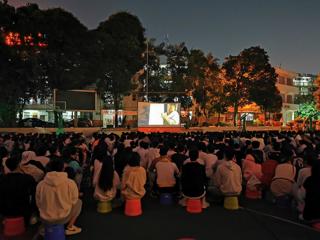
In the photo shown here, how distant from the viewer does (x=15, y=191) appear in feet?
19.2

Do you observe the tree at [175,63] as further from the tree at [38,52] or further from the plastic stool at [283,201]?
the plastic stool at [283,201]

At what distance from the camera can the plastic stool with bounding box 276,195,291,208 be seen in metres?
7.57

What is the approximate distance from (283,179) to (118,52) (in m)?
25.3

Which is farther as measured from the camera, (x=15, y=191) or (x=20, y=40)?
(x=20, y=40)

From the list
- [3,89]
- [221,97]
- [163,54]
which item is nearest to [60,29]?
[3,89]

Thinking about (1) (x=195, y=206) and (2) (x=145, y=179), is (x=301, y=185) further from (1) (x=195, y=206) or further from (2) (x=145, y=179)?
(2) (x=145, y=179)

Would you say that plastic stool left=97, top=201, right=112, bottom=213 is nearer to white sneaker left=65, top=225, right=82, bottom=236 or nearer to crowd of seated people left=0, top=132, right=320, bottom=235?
crowd of seated people left=0, top=132, right=320, bottom=235

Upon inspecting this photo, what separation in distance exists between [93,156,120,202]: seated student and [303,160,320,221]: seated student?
12.3ft

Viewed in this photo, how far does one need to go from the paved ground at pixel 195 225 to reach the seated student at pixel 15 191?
1.61 feet

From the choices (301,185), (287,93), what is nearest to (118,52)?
(301,185)

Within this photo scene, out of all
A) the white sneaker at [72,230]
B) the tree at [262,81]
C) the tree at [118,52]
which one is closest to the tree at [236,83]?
the tree at [262,81]

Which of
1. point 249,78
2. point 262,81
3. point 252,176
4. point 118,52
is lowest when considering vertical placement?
point 252,176

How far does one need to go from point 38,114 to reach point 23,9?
23708mm

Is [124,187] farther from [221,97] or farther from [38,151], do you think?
[221,97]
